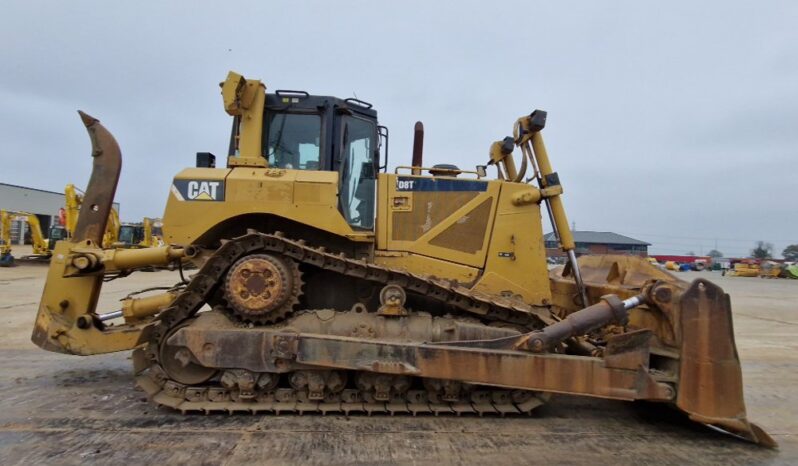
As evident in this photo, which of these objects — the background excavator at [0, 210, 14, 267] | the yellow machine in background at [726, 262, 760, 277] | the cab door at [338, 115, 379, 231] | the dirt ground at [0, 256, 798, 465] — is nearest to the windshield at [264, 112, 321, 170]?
the cab door at [338, 115, 379, 231]

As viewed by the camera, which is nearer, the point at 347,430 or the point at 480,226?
the point at 347,430

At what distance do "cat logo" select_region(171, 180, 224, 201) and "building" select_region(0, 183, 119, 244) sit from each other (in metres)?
46.7

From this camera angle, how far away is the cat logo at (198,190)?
4.53 meters

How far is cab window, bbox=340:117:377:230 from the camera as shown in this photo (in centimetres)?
497

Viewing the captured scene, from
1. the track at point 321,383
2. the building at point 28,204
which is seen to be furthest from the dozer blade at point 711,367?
the building at point 28,204

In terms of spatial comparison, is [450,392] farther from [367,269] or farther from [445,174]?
[445,174]

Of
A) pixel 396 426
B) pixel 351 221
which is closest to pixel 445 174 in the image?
pixel 351 221

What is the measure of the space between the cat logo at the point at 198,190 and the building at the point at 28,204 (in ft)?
153

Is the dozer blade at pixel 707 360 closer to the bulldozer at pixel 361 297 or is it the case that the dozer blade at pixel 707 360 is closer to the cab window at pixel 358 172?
the bulldozer at pixel 361 297

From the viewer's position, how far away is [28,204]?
4862 cm

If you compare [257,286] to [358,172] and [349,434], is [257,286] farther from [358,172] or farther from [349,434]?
[358,172]

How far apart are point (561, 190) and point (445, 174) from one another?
4.34 feet

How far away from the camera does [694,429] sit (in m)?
4.36

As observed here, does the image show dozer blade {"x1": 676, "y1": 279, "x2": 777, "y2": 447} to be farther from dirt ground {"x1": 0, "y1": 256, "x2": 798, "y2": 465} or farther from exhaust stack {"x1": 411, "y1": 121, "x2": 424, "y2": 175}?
exhaust stack {"x1": 411, "y1": 121, "x2": 424, "y2": 175}
